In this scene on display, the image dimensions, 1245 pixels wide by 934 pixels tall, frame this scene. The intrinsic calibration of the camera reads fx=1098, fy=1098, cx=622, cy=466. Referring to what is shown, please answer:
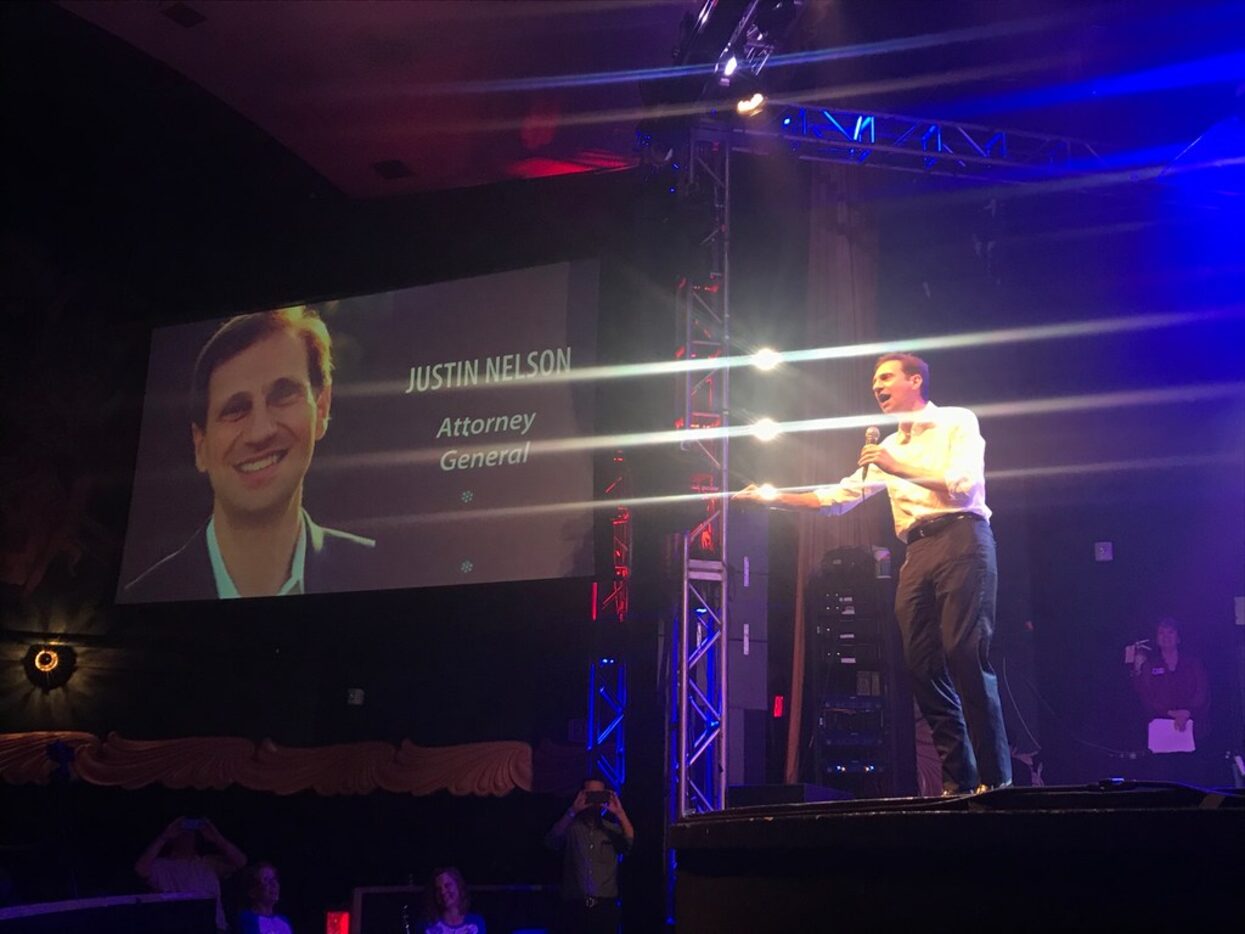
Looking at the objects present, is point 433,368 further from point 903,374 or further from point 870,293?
point 903,374

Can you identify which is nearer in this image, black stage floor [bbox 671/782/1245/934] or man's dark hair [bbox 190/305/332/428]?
black stage floor [bbox 671/782/1245/934]

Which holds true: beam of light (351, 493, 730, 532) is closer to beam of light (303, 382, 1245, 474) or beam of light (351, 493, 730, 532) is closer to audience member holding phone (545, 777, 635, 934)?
beam of light (303, 382, 1245, 474)

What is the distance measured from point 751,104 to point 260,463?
15.5 feet

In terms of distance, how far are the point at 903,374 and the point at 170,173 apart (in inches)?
302

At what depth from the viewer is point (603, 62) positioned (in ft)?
24.1

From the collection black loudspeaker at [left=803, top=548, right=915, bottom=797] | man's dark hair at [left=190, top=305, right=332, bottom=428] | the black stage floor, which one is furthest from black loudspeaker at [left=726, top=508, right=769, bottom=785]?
the black stage floor

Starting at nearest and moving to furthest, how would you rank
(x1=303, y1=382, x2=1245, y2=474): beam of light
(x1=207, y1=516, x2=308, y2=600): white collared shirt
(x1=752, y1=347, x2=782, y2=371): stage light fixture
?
(x1=752, y1=347, x2=782, y2=371): stage light fixture, (x1=303, y1=382, x2=1245, y2=474): beam of light, (x1=207, y1=516, x2=308, y2=600): white collared shirt

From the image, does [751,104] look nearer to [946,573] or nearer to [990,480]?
[990,480]

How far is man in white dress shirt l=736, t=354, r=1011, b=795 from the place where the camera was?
3400 millimetres

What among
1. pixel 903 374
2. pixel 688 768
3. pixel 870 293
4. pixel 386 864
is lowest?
pixel 386 864

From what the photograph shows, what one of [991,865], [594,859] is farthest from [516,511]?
[991,865]

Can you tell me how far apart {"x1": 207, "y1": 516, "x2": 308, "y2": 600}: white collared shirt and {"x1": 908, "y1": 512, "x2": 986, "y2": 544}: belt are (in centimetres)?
580

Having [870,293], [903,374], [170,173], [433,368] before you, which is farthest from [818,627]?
[170,173]

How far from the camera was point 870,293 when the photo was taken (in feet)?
27.9
